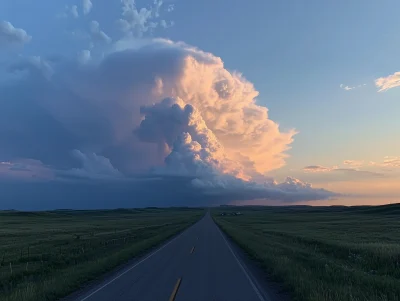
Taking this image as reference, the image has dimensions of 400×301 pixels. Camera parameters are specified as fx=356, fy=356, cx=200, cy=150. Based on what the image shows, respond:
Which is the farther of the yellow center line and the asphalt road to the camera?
the asphalt road

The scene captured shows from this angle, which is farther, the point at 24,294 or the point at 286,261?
the point at 286,261

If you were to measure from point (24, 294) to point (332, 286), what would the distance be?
30.4 ft

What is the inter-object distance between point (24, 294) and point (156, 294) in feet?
12.9

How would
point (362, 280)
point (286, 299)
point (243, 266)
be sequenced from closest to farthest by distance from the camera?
1. point (286, 299)
2. point (362, 280)
3. point (243, 266)

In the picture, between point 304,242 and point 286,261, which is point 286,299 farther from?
point 304,242

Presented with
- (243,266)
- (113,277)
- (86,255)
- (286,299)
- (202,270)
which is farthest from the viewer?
(86,255)

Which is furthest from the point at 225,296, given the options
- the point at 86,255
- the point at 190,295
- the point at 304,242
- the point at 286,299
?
the point at 304,242

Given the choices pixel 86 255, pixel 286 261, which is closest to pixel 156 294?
pixel 286 261

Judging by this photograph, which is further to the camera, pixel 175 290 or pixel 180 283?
pixel 180 283

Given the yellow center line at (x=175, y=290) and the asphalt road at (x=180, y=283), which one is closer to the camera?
the yellow center line at (x=175, y=290)

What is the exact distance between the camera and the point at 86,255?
2177cm

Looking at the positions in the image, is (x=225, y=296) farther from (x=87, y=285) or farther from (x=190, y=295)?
(x=87, y=285)

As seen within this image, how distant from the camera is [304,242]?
29719 millimetres

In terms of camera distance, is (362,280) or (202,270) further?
(202,270)
